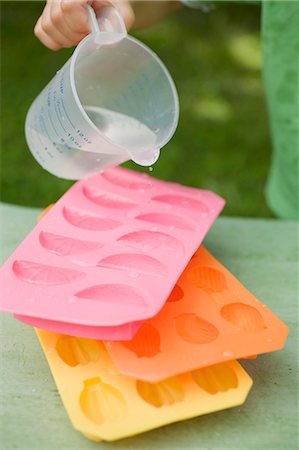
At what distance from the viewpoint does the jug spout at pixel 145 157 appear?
77 centimetres

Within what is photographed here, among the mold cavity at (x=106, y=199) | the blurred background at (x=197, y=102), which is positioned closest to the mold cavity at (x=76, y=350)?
the mold cavity at (x=106, y=199)

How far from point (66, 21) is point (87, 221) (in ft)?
→ 0.77

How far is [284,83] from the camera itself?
1.18m

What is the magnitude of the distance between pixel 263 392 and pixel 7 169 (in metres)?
1.43

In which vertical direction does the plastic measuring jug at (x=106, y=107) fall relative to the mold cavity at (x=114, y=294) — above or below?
above

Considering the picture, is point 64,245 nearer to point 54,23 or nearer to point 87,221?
point 87,221

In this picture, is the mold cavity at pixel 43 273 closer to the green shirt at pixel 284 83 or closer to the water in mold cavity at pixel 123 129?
the water in mold cavity at pixel 123 129

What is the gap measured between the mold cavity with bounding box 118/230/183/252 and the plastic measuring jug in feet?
0.28

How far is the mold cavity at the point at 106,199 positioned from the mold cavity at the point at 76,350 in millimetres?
223

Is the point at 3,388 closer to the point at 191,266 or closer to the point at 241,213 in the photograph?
the point at 191,266

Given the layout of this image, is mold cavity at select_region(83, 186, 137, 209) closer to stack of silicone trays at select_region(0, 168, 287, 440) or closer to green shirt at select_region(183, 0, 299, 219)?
stack of silicone trays at select_region(0, 168, 287, 440)

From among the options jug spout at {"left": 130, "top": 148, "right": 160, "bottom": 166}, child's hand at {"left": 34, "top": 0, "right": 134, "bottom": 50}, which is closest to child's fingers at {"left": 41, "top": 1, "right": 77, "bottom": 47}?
child's hand at {"left": 34, "top": 0, "right": 134, "bottom": 50}

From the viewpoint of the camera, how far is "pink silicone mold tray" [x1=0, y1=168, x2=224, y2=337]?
2.13ft

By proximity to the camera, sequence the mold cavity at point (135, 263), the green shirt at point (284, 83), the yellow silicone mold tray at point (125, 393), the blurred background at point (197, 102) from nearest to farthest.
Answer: the yellow silicone mold tray at point (125, 393)
the mold cavity at point (135, 263)
the green shirt at point (284, 83)
the blurred background at point (197, 102)
